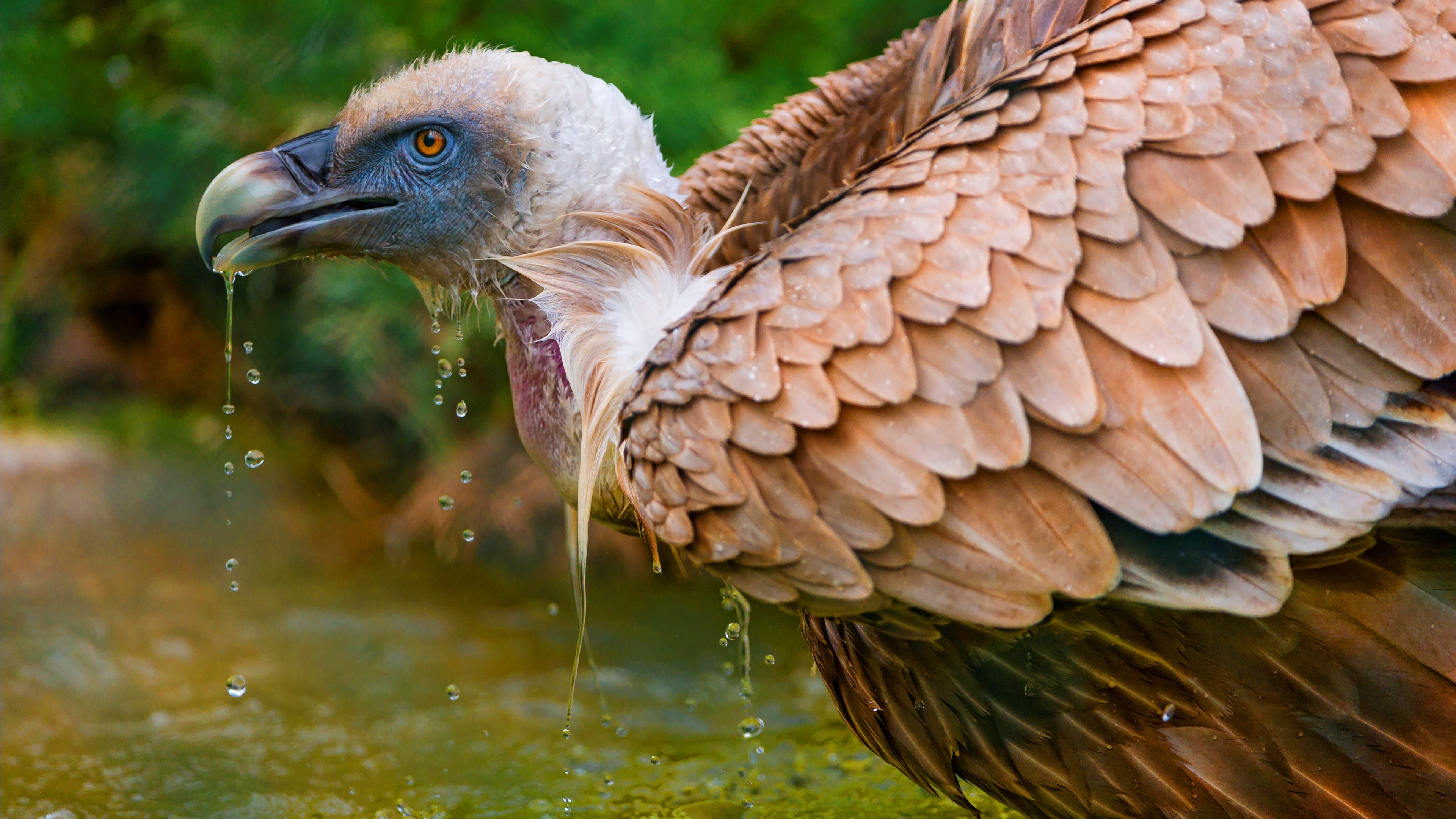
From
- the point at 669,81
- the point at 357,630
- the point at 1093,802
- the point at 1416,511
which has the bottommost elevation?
the point at 1093,802

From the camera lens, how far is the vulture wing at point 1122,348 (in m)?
1.70

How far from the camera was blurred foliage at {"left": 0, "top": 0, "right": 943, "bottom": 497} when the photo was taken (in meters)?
4.65

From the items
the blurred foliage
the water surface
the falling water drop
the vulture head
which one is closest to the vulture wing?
the vulture head

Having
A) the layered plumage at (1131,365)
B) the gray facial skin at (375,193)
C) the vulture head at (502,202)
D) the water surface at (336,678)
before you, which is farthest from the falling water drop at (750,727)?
the layered plumage at (1131,365)

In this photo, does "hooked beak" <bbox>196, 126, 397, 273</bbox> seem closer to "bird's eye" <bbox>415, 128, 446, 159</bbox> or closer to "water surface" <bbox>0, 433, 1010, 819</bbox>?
"bird's eye" <bbox>415, 128, 446, 159</bbox>

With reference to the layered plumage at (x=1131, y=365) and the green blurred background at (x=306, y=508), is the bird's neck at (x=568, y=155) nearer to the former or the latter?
the layered plumage at (x=1131, y=365)

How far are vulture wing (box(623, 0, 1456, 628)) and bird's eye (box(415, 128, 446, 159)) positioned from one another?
34.3 inches

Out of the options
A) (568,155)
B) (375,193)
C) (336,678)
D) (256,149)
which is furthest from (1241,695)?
(256,149)

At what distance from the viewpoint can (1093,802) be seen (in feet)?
6.98

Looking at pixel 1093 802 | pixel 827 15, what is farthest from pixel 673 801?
pixel 827 15

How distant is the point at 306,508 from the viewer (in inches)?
195

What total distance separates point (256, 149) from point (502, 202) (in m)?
2.83

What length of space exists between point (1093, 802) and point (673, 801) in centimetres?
133

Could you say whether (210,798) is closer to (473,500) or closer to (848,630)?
(473,500)
